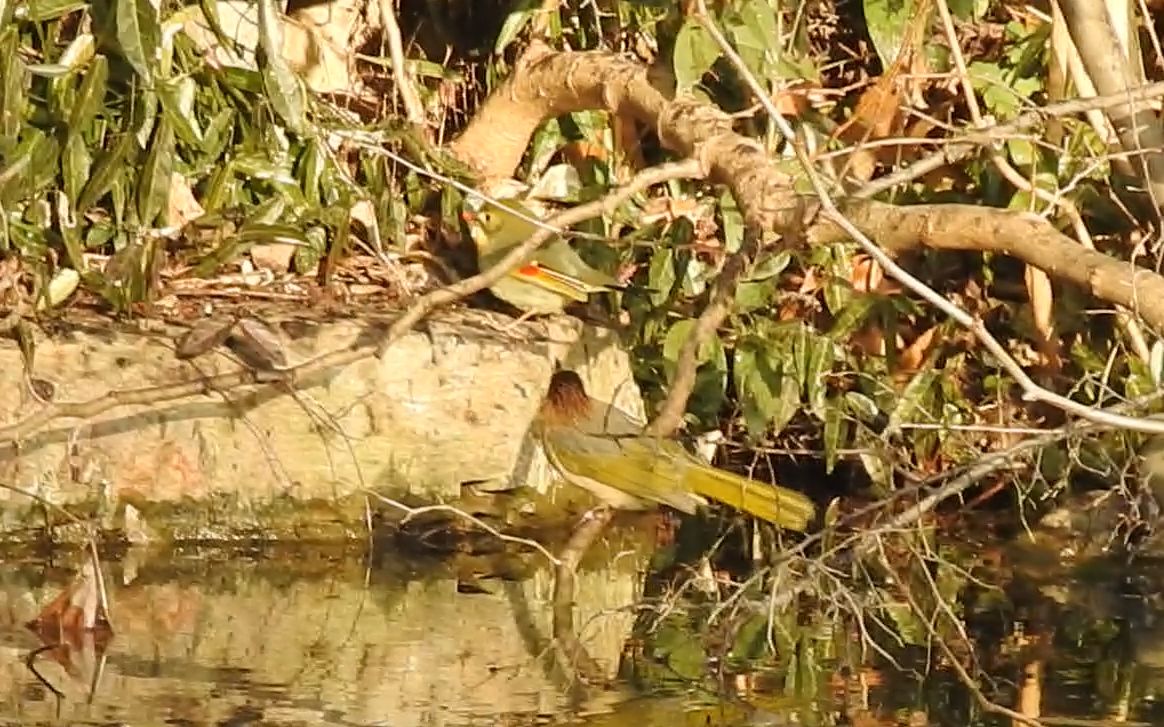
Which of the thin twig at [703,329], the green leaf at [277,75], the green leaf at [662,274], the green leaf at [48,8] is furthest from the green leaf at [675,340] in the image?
the green leaf at [48,8]

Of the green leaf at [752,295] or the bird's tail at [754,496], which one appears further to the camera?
the green leaf at [752,295]

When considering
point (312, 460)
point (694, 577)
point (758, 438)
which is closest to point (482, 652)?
point (694, 577)

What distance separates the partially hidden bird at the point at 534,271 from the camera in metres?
5.11

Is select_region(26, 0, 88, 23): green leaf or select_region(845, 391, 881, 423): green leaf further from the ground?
select_region(26, 0, 88, 23): green leaf

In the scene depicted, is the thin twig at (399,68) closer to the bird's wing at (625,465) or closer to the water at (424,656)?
the bird's wing at (625,465)

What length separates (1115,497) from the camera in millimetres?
5254

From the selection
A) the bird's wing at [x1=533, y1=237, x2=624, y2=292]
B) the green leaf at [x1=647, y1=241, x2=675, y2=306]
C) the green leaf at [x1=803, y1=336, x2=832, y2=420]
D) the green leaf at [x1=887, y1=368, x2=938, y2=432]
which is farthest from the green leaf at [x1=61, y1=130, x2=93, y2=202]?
the green leaf at [x1=887, y1=368, x2=938, y2=432]

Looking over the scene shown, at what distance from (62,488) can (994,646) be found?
194 cm

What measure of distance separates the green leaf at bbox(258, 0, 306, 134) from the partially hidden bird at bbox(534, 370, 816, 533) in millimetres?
832

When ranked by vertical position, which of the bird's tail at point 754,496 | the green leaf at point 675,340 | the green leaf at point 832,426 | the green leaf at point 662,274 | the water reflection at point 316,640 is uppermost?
the green leaf at point 662,274

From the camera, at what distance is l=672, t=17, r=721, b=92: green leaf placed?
4891mm

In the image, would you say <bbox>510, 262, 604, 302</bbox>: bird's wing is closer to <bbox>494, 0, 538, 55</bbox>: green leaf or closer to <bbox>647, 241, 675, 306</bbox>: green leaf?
<bbox>647, 241, 675, 306</bbox>: green leaf

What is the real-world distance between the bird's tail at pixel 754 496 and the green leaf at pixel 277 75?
3.87ft

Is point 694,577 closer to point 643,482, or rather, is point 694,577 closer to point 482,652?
point 482,652
